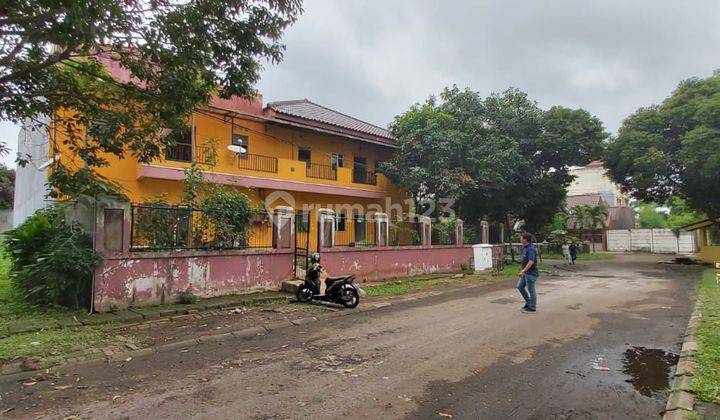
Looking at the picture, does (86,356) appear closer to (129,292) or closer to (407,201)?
(129,292)

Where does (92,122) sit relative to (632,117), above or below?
below

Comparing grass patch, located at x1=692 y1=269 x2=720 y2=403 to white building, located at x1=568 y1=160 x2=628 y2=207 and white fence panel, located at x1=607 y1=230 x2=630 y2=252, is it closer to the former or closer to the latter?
white fence panel, located at x1=607 y1=230 x2=630 y2=252

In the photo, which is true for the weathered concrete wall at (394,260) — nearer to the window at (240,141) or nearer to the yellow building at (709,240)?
the window at (240,141)

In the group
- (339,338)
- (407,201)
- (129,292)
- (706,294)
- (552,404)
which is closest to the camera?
(552,404)

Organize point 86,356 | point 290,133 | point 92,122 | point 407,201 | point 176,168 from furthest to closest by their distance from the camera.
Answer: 1. point 407,201
2. point 290,133
3. point 176,168
4. point 92,122
5. point 86,356

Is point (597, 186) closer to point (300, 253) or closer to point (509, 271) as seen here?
point (509, 271)

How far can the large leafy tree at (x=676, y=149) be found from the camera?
18219 mm

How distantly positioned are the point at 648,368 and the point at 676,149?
20.0m

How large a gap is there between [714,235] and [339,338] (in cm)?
2582

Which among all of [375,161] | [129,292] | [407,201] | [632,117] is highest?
[632,117]

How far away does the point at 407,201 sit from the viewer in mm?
22453

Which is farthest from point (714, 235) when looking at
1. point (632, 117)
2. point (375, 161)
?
point (375, 161)

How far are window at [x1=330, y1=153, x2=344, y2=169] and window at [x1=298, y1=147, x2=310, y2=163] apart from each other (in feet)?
4.34

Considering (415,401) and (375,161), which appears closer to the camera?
(415,401)
